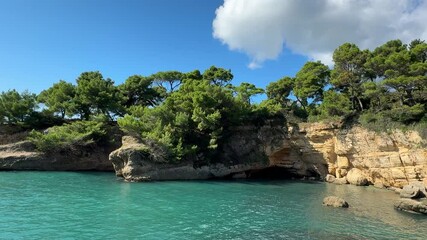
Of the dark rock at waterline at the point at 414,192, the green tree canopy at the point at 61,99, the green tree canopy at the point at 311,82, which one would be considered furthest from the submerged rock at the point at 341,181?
the green tree canopy at the point at 61,99

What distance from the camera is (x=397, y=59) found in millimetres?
33500

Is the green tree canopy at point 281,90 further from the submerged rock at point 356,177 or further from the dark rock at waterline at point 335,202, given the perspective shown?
the dark rock at waterline at point 335,202

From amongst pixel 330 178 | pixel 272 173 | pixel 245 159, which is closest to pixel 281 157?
pixel 272 173

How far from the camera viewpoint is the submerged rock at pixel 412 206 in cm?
2141

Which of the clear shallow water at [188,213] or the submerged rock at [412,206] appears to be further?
the submerged rock at [412,206]

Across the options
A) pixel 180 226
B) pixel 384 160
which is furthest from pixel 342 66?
pixel 180 226

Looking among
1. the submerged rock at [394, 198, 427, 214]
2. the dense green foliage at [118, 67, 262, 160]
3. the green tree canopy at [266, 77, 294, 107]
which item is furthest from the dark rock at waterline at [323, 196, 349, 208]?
the green tree canopy at [266, 77, 294, 107]

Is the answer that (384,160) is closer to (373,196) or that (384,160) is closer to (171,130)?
(373,196)

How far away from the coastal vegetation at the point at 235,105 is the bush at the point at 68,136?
0.37ft

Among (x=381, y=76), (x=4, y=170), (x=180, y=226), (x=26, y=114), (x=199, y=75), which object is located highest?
(x=199, y=75)

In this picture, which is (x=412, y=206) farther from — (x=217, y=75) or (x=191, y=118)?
(x=217, y=75)

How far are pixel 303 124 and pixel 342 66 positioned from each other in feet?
26.9

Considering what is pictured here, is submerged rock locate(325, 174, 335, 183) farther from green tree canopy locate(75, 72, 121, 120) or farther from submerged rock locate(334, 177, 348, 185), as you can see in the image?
green tree canopy locate(75, 72, 121, 120)

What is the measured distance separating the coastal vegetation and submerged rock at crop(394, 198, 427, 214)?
11684mm
